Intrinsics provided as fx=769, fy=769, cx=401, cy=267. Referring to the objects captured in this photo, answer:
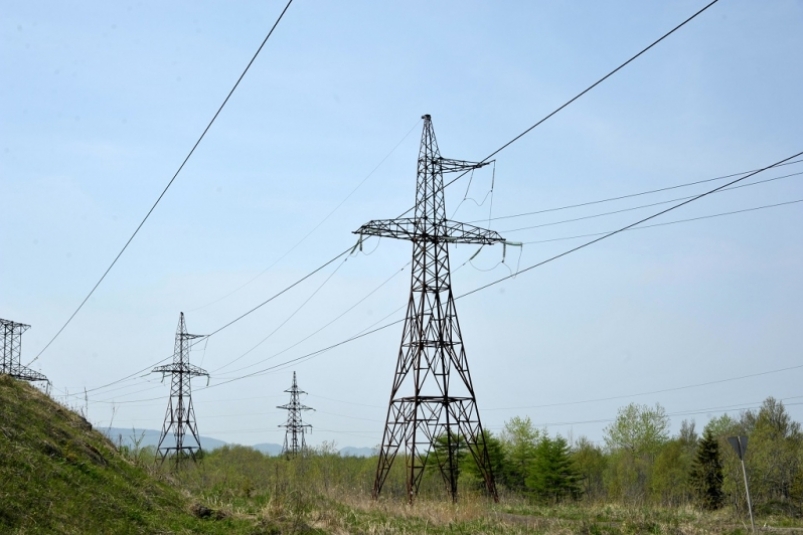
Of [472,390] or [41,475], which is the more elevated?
[472,390]

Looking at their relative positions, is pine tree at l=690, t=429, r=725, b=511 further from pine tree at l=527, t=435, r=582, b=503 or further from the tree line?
pine tree at l=527, t=435, r=582, b=503

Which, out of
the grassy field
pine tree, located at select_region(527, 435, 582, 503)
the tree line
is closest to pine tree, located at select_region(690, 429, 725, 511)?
the tree line

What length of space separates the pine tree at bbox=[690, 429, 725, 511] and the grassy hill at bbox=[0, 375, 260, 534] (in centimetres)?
4221

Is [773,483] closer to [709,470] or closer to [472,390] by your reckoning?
[709,470]

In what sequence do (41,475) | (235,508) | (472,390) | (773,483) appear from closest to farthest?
(41,475), (235,508), (472,390), (773,483)

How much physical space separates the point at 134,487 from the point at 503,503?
17081 mm

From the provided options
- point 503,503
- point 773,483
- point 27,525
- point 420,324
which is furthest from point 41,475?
point 773,483

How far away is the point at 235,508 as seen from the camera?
18.5 meters

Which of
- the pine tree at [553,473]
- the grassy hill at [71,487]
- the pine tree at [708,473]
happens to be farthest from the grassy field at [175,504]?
the pine tree at [553,473]

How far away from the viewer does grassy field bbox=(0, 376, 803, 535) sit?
12.9m

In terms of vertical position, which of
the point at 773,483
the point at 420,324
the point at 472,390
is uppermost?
the point at 420,324

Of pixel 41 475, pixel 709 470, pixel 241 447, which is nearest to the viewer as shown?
pixel 41 475

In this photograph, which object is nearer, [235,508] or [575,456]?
[235,508]

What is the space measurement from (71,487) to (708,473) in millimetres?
48716
